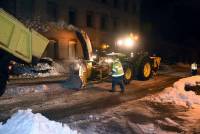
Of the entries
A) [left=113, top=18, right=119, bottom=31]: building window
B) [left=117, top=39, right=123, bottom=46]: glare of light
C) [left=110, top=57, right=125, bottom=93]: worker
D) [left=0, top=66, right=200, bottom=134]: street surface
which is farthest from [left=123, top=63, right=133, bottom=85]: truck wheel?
[left=113, top=18, right=119, bottom=31]: building window

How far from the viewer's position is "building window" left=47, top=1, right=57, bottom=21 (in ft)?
101

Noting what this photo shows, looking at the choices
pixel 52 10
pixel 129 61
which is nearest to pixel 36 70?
pixel 129 61

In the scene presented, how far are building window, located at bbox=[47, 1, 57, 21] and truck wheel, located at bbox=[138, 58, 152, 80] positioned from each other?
46.8ft

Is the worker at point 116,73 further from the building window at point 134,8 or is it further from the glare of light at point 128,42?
the building window at point 134,8

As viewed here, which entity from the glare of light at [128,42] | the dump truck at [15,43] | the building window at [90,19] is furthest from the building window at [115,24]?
the dump truck at [15,43]

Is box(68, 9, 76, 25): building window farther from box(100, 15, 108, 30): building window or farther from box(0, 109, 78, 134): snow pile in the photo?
box(0, 109, 78, 134): snow pile

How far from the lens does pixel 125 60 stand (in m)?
17.3

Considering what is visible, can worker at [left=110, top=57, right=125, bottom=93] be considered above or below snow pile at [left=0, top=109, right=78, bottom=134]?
above

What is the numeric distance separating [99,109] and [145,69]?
8.49 m

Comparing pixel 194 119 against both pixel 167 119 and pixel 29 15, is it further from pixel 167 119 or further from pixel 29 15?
pixel 29 15

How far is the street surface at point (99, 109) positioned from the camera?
8.87m

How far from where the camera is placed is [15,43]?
1105cm

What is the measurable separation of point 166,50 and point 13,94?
41358 millimetres

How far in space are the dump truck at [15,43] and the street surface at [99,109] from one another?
1.42m
